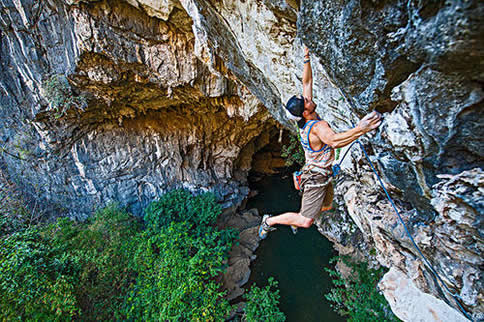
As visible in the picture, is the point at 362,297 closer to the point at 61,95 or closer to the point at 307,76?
the point at 307,76

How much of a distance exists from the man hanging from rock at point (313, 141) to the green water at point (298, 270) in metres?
4.35

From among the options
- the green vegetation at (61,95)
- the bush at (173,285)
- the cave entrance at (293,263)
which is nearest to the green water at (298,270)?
the cave entrance at (293,263)

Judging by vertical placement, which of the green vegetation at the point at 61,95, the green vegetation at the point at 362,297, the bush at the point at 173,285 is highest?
the green vegetation at the point at 61,95

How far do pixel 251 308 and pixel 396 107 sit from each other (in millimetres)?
5365

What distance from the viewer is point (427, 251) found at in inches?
70.3

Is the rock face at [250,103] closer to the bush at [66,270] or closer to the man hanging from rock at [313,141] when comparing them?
the man hanging from rock at [313,141]

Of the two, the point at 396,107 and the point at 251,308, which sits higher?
the point at 396,107

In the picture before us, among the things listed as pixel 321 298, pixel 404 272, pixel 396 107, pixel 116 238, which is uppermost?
pixel 396 107

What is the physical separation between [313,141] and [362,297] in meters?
4.42

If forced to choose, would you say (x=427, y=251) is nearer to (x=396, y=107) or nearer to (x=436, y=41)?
(x=396, y=107)

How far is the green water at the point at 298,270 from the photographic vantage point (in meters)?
5.54

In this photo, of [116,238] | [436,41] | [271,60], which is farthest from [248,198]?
[436,41]

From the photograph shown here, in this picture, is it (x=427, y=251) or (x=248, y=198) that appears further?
(x=248, y=198)

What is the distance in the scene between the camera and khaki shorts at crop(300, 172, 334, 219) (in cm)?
236
